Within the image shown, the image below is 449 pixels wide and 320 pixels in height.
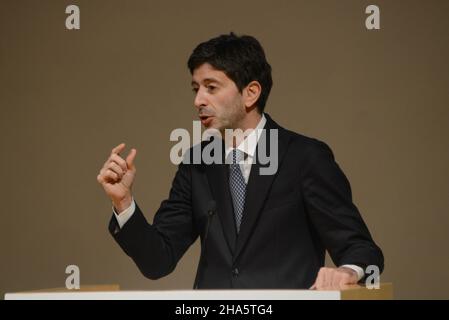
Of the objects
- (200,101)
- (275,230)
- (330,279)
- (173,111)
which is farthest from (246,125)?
(173,111)

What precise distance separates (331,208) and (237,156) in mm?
309

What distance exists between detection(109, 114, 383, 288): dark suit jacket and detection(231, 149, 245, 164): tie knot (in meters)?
0.04

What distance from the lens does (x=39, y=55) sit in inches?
149

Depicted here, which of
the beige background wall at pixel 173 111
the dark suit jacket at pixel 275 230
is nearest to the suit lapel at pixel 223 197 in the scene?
the dark suit jacket at pixel 275 230

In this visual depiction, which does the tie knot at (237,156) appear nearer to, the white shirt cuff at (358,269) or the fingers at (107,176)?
the fingers at (107,176)

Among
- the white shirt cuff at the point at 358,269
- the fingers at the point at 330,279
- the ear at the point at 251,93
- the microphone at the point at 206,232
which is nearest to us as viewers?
the fingers at the point at 330,279

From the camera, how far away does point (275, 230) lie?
2.00 m

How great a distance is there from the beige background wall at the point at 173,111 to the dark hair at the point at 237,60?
4.48 feet

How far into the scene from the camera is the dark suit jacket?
1.96m

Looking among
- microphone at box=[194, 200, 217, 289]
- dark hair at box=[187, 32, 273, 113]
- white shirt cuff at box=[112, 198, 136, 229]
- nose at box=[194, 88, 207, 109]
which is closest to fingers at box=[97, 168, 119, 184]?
white shirt cuff at box=[112, 198, 136, 229]

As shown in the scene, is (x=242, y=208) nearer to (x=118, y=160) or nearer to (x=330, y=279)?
(x=118, y=160)

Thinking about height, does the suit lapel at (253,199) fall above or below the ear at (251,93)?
below

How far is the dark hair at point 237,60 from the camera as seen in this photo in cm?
212
